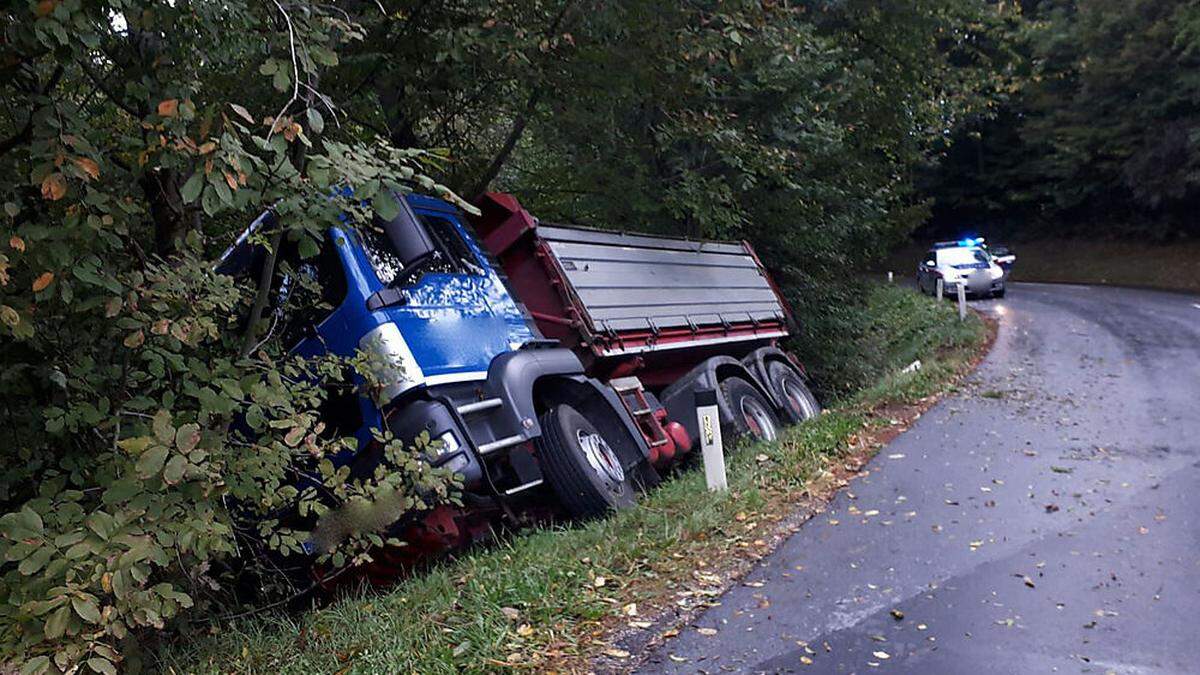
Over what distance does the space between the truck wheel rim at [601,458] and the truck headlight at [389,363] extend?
1.52 m

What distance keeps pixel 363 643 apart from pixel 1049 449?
693 centimetres

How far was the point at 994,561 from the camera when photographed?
651 cm

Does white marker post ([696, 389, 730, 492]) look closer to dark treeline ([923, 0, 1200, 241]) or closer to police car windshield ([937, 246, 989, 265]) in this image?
police car windshield ([937, 246, 989, 265])

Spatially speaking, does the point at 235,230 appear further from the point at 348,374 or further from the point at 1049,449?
the point at 1049,449

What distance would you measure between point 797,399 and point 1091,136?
34992 mm

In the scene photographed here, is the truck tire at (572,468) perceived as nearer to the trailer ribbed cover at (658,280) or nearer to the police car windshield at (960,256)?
the trailer ribbed cover at (658,280)

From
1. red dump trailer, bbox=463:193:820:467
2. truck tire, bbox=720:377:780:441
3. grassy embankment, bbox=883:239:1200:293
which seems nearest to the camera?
red dump trailer, bbox=463:193:820:467

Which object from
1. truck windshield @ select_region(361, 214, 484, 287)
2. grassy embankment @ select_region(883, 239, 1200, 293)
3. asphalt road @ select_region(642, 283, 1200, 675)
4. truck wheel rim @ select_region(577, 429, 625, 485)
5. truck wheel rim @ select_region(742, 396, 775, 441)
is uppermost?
truck windshield @ select_region(361, 214, 484, 287)

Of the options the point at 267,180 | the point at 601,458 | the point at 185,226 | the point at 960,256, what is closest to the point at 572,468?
the point at 601,458

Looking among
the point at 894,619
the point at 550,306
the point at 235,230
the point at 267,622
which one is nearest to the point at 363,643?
the point at 267,622

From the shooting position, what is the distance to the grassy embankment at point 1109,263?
126ft

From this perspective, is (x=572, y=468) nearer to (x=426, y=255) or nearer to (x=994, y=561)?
(x=426, y=255)

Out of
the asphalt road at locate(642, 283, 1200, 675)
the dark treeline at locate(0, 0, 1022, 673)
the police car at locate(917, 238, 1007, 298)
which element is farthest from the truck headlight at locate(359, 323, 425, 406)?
the police car at locate(917, 238, 1007, 298)

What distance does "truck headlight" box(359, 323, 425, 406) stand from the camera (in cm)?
593
